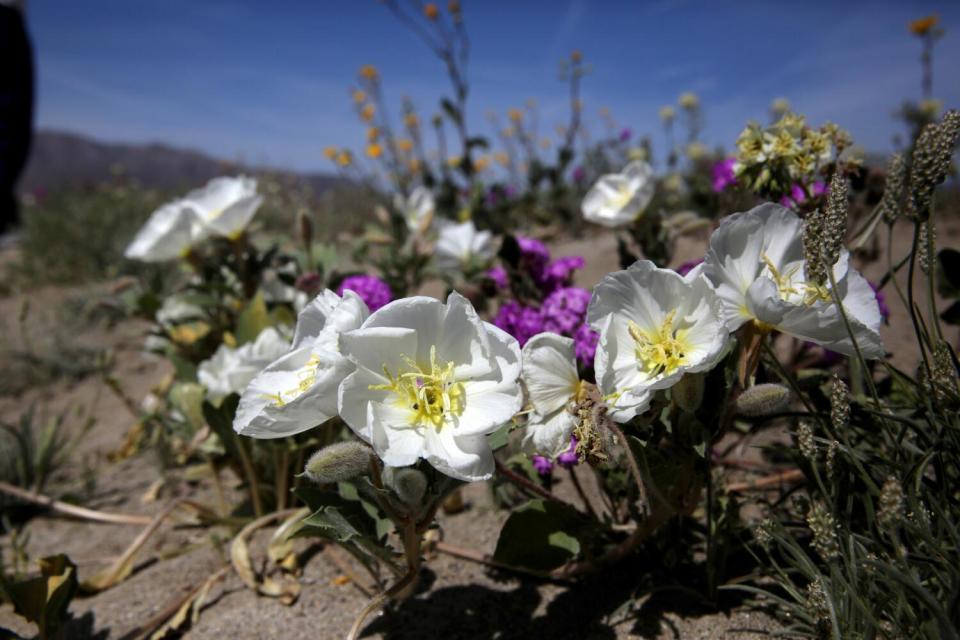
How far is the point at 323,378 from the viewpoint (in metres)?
0.93

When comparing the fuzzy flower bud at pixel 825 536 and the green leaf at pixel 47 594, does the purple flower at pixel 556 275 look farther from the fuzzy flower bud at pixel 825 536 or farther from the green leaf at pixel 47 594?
the green leaf at pixel 47 594

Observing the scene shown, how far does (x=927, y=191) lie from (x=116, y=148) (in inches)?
2927

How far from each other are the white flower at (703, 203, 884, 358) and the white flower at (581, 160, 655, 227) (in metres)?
0.79

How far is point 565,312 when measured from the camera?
5.07 feet

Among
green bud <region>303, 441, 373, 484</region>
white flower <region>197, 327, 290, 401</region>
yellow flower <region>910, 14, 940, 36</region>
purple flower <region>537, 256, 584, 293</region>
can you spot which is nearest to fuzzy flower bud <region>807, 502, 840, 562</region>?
green bud <region>303, 441, 373, 484</region>

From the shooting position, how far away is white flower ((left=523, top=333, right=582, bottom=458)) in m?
1.04

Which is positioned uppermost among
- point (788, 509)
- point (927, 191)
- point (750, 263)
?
point (927, 191)

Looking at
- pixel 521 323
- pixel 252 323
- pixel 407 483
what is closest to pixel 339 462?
pixel 407 483

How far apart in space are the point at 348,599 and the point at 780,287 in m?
1.24

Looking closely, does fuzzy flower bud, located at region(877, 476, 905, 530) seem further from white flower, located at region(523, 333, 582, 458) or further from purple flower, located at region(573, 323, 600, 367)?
purple flower, located at region(573, 323, 600, 367)

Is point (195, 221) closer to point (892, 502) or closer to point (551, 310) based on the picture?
point (551, 310)

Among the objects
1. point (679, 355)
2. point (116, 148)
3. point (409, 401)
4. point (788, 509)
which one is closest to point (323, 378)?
point (409, 401)

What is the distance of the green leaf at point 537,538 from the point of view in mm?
1227

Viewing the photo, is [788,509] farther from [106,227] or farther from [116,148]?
[116,148]
